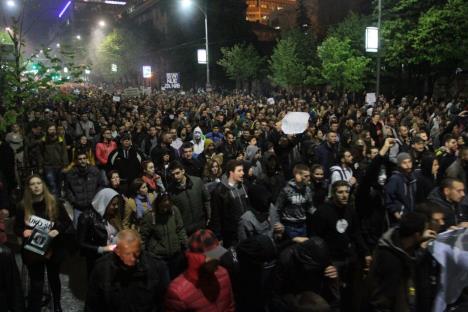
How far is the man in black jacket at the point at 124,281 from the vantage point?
3.75 meters

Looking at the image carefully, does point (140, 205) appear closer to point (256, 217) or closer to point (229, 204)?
point (229, 204)

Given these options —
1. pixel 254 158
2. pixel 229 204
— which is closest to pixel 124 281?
pixel 229 204

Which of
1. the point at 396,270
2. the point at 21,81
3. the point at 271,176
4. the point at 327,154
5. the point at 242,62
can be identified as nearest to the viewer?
the point at 396,270

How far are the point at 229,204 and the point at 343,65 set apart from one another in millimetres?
25165

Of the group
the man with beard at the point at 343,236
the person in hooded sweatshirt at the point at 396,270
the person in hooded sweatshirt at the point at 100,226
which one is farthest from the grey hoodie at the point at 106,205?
the person in hooded sweatshirt at the point at 396,270

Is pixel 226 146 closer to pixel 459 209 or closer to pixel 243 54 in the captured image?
pixel 459 209

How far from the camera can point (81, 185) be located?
705 centimetres

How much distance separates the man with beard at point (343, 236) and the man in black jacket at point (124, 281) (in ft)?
6.53

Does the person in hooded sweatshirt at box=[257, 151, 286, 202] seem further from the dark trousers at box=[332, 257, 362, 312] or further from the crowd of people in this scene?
the dark trousers at box=[332, 257, 362, 312]

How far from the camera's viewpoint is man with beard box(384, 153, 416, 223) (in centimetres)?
588

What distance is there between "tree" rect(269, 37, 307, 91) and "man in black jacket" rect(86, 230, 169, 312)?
34577mm

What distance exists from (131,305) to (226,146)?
22.2ft

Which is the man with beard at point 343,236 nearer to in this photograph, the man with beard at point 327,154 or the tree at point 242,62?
the man with beard at point 327,154

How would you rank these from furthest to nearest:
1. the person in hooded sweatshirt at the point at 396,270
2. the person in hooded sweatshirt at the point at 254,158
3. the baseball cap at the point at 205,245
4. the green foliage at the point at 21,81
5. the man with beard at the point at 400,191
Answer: the green foliage at the point at 21,81, the person in hooded sweatshirt at the point at 254,158, the man with beard at the point at 400,191, the person in hooded sweatshirt at the point at 396,270, the baseball cap at the point at 205,245
